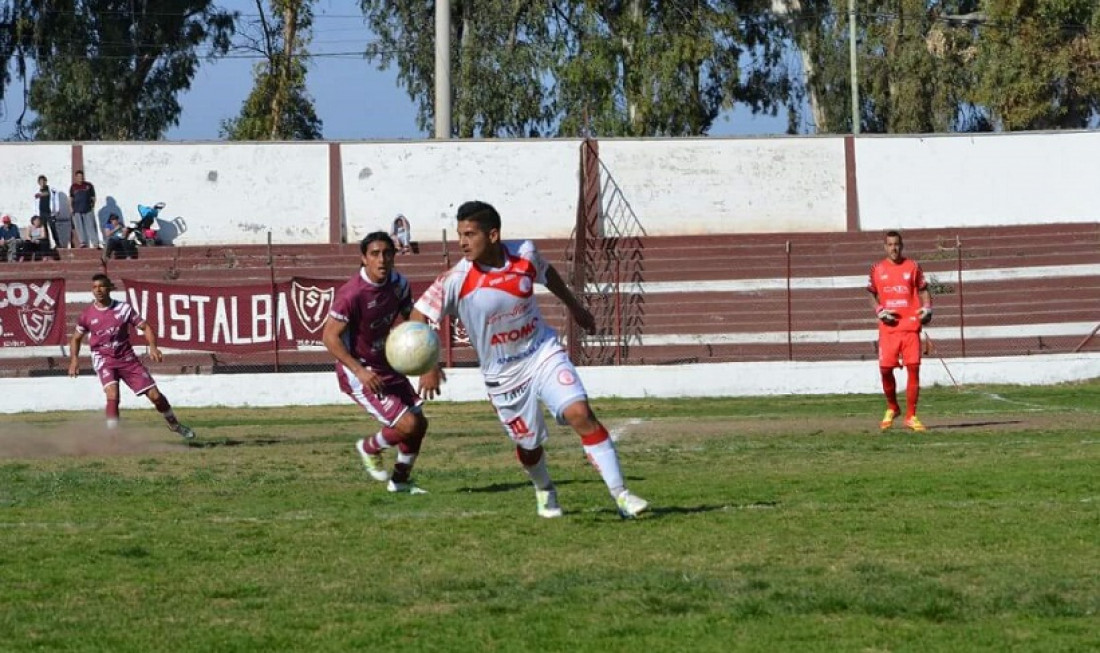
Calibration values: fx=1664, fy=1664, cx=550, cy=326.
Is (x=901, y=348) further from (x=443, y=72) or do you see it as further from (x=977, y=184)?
(x=977, y=184)

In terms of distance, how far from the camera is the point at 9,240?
34.9 m

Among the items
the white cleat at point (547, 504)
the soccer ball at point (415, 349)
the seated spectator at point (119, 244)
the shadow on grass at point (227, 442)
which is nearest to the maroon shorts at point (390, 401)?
the white cleat at point (547, 504)

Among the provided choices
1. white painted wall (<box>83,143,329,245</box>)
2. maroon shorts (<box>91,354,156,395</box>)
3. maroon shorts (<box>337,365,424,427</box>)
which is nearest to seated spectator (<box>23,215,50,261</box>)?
white painted wall (<box>83,143,329,245</box>)

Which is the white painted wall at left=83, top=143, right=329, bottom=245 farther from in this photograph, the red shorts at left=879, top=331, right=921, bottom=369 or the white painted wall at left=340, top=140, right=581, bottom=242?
the red shorts at left=879, top=331, right=921, bottom=369

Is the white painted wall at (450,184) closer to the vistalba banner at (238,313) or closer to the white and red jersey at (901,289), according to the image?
the vistalba banner at (238,313)

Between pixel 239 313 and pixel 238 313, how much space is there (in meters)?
0.02

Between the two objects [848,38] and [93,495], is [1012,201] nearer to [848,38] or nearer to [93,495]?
[848,38]

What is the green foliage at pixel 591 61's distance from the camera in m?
48.5

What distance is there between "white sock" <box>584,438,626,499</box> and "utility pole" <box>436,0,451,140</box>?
27.8 meters

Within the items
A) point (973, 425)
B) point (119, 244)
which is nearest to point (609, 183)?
point (119, 244)

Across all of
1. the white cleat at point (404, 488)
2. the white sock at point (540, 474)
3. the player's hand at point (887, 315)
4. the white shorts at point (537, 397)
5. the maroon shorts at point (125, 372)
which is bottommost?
the white cleat at point (404, 488)

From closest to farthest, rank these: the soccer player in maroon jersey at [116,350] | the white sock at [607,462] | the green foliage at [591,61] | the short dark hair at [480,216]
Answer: the short dark hair at [480,216] < the white sock at [607,462] < the soccer player in maroon jersey at [116,350] < the green foliage at [591,61]

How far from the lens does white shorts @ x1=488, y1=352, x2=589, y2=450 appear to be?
9773 millimetres

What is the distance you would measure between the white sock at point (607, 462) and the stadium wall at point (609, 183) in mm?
29027
